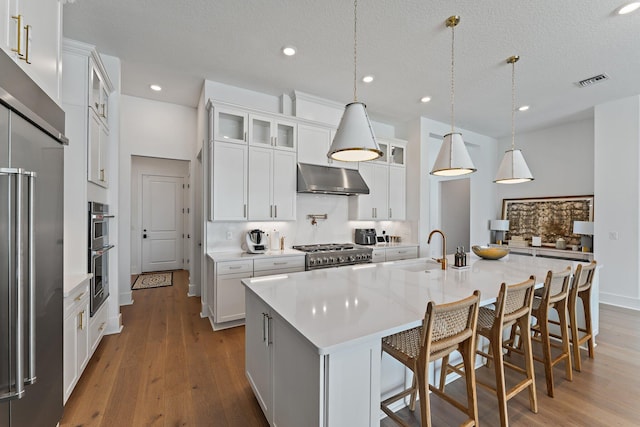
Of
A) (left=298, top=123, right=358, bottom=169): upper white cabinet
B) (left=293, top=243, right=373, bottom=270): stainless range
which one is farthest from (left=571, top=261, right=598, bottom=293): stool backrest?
(left=298, top=123, right=358, bottom=169): upper white cabinet

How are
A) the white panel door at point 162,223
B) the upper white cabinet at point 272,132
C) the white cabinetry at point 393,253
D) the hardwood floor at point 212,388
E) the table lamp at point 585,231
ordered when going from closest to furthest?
the hardwood floor at point 212,388, the upper white cabinet at point 272,132, the white cabinetry at point 393,253, the table lamp at point 585,231, the white panel door at point 162,223

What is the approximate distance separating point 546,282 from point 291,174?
121 inches

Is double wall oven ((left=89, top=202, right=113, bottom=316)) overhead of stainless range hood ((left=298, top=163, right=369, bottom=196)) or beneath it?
beneath

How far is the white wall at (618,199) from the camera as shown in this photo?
13.9 feet

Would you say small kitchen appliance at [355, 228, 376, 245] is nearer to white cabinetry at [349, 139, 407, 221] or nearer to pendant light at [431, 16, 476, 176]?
white cabinetry at [349, 139, 407, 221]

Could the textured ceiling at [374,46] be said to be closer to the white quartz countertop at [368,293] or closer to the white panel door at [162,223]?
the white quartz countertop at [368,293]

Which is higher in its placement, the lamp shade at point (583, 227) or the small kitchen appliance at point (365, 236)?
the lamp shade at point (583, 227)

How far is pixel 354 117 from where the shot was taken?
2.13 metres

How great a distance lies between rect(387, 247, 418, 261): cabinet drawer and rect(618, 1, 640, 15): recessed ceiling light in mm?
3522

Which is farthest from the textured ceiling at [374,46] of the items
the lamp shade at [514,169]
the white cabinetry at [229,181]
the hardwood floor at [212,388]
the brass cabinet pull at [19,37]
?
the hardwood floor at [212,388]

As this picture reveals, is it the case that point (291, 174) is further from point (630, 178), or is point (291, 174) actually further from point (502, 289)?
point (630, 178)

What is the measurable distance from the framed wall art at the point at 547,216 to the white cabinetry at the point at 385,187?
274 centimetres

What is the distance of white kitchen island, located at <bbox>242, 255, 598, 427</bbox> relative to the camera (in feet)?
3.92

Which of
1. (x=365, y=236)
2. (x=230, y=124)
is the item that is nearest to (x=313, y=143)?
(x=230, y=124)
